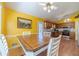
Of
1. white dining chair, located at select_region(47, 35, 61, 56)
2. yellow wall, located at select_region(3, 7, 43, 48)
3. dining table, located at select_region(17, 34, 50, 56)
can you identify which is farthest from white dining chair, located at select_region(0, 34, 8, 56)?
white dining chair, located at select_region(47, 35, 61, 56)

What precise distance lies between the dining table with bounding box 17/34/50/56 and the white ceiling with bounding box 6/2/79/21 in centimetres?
27

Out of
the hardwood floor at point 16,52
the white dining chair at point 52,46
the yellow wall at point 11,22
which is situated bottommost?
the hardwood floor at point 16,52

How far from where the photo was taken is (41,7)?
3.59 ft

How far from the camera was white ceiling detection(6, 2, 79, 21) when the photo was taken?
1.07 meters

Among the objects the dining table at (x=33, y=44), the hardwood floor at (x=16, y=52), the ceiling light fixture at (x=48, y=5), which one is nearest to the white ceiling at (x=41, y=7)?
the ceiling light fixture at (x=48, y=5)

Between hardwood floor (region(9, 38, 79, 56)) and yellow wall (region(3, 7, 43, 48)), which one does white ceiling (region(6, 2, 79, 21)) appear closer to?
yellow wall (region(3, 7, 43, 48))

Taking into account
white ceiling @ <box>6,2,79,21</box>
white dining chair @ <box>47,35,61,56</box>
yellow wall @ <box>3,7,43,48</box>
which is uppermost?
white ceiling @ <box>6,2,79,21</box>

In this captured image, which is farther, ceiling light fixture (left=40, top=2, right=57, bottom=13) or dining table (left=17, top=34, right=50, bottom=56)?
ceiling light fixture (left=40, top=2, right=57, bottom=13)

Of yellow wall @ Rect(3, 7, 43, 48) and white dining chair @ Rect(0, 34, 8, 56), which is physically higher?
yellow wall @ Rect(3, 7, 43, 48)

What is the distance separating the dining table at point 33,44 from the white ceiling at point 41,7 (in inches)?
10.5

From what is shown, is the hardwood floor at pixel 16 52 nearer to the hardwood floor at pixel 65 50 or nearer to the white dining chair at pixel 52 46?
the hardwood floor at pixel 65 50

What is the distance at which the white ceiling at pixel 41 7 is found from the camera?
1.07m

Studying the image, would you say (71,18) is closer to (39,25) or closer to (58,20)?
(58,20)

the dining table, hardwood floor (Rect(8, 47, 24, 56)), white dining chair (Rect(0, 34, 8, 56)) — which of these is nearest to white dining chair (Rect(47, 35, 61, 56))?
the dining table
